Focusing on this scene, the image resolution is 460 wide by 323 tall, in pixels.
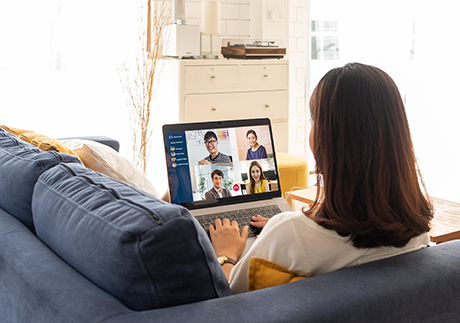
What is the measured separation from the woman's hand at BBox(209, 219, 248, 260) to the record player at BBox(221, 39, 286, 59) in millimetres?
2506

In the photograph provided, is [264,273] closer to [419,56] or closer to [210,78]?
[210,78]

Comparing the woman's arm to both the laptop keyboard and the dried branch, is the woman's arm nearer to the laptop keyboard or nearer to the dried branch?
the laptop keyboard

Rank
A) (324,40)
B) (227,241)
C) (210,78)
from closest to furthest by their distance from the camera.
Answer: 1. (227,241)
2. (210,78)
3. (324,40)

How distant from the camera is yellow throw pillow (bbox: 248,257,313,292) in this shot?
2.98ft

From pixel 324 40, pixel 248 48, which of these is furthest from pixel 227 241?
pixel 324 40

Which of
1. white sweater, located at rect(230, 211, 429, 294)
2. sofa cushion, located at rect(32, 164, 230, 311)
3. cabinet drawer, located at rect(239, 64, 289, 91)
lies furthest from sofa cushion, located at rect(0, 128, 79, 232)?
cabinet drawer, located at rect(239, 64, 289, 91)

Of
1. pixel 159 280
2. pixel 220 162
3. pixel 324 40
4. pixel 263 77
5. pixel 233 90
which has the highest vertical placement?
pixel 324 40

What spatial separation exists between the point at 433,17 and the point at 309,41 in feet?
4.21

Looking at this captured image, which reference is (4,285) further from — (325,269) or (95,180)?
(325,269)

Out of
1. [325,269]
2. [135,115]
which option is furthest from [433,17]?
[325,269]

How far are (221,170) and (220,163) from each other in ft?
0.08

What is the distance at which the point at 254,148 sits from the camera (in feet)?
5.74

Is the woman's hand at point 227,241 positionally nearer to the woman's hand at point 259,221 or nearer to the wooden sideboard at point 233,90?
the woman's hand at point 259,221

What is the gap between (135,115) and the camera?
3789 mm
